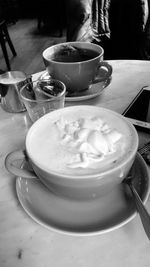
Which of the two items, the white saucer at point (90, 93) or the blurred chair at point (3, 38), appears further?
the blurred chair at point (3, 38)

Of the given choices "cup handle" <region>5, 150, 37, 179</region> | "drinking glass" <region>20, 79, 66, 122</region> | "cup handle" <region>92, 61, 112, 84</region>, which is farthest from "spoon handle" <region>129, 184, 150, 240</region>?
"cup handle" <region>92, 61, 112, 84</region>

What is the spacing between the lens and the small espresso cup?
66 cm

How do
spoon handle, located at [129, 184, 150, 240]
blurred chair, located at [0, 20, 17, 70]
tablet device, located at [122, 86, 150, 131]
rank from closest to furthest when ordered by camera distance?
spoon handle, located at [129, 184, 150, 240], tablet device, located at [122, 86, 150, 131], blurred chair, located at [0, 20, 17, 70]

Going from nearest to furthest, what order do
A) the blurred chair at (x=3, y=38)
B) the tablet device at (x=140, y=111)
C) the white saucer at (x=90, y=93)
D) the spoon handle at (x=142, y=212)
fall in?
the spoon handle at (x=142, y=212)
the tablet device at (x=140, y=111)
the white saucer at (x=90, y=93)
the blurred chair at (x=3, y=38)

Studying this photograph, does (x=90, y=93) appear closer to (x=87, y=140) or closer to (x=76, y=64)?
(x=76, y=64)

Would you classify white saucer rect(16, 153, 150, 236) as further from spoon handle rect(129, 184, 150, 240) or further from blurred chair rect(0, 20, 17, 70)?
blurred chair rect(0, 20, 17, 70)

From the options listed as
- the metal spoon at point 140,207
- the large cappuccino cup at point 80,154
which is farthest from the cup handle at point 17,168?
the metal spoon at point 140,207

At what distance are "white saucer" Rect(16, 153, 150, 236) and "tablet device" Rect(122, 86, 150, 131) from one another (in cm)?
14

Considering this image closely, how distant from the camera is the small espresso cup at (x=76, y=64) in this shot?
0.66 meters

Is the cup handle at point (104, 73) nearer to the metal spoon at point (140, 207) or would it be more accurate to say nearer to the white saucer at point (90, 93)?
the white saucer at point (90, 93)

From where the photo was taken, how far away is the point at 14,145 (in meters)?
0.57

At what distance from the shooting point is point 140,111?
0.60 meters

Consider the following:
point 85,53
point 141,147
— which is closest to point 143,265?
point 141,147

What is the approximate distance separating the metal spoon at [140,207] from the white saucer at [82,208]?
10mm
